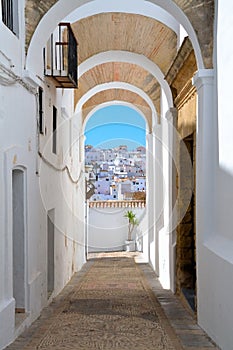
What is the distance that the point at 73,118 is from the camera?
15.0 m

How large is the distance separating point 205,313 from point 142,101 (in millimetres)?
12275

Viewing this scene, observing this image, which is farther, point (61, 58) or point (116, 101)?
point (116, 101)

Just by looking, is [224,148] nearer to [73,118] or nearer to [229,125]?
[229,125]

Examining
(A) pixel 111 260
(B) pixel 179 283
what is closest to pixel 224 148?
(B) pixel 179 283

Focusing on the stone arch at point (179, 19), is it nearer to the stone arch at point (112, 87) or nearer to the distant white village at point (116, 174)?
the stone arch at point (112, 87)

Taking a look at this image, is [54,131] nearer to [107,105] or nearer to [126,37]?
[126,37]

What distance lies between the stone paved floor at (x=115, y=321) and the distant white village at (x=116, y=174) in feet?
37.2

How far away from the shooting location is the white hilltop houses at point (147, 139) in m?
6.17

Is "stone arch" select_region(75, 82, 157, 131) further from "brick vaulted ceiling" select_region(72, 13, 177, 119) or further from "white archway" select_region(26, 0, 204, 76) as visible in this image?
"white archway" select_region(26, 0, 204, 76)

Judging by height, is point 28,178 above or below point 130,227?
above

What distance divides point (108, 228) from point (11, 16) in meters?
17.1

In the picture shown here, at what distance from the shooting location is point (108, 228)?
23.4 metres

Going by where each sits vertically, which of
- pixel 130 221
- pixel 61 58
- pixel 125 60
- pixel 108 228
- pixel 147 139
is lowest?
pixel 108 228

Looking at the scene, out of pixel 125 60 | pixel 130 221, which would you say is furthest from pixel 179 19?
pixel 130 221
